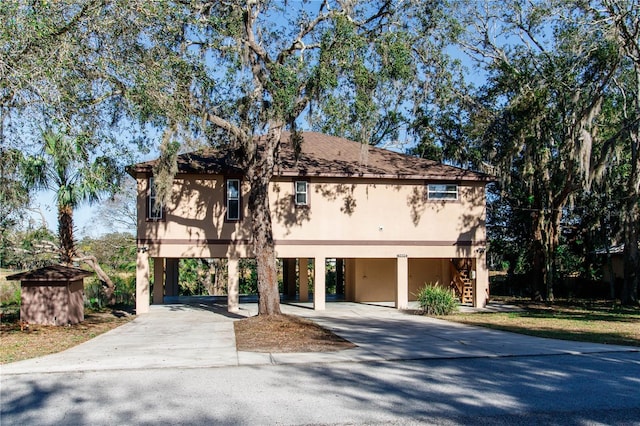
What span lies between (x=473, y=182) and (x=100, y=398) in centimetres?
1801

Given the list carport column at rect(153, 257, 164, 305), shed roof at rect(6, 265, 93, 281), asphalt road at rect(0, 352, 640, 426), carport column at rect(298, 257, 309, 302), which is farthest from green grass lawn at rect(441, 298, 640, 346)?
carport column at rect(153, 257, 164, 305)

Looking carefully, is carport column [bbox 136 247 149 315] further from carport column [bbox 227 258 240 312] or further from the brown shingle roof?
the brown shingle roof

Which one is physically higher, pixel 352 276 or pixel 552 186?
pixel 552 186

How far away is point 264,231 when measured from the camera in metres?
15.8

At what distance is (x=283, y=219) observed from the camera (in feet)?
70.2

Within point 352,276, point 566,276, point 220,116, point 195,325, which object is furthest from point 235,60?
point 566,276

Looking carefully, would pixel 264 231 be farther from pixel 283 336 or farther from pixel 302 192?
pixel 302 192

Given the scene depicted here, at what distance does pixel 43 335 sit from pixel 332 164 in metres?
11.8

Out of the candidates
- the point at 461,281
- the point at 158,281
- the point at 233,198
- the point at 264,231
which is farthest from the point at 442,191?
the point at 158,281

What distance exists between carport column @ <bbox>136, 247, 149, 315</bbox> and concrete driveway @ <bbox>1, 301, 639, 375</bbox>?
2306 millimetres

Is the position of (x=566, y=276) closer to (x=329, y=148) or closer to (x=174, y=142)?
(x=329, y=148)

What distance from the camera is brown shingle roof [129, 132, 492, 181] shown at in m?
20.8

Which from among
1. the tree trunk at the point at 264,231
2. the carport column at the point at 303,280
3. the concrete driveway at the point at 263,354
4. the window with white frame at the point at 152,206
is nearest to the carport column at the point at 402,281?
the concrete driveway at the point at 263,354

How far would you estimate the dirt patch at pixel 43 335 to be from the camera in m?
11.5
